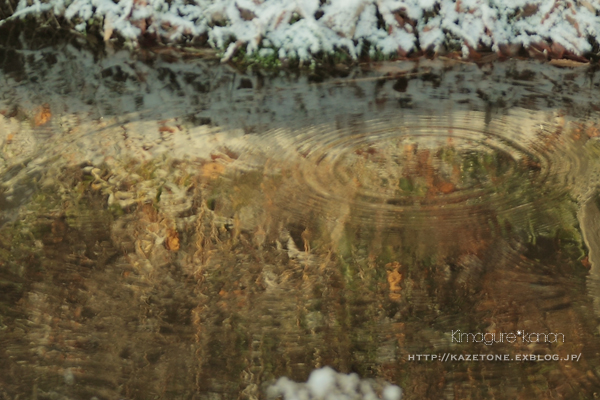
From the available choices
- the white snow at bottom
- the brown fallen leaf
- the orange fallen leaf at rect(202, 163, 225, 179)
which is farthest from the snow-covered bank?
the white snow at bottom

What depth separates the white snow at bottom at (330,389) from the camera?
1157 mm

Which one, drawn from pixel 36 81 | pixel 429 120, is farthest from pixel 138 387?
pixel 429 120

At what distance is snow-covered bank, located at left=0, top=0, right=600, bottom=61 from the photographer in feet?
3.75

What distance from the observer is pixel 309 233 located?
1179 millimetres

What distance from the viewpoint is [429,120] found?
1.18 meters

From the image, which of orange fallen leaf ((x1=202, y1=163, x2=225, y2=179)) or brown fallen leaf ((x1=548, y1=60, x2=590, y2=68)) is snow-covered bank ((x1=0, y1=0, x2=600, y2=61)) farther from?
orange fallen leaf ((x1=202, y1=163, x2=225, y2=179))

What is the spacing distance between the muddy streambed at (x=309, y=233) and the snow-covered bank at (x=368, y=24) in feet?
0.20

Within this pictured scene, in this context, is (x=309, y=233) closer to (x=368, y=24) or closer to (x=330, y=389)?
(x=330, y=389)

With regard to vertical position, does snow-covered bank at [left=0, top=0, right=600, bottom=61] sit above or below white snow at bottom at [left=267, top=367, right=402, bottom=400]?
above

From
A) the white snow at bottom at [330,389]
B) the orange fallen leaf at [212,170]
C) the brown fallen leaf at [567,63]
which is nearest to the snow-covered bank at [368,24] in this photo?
the brown fallen leaf at [567,63]

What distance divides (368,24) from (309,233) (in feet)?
1.75

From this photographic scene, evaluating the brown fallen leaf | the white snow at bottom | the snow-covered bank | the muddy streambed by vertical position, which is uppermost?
the snow-covered bank

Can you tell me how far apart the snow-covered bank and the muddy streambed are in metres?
0.06

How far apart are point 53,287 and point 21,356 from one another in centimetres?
19
